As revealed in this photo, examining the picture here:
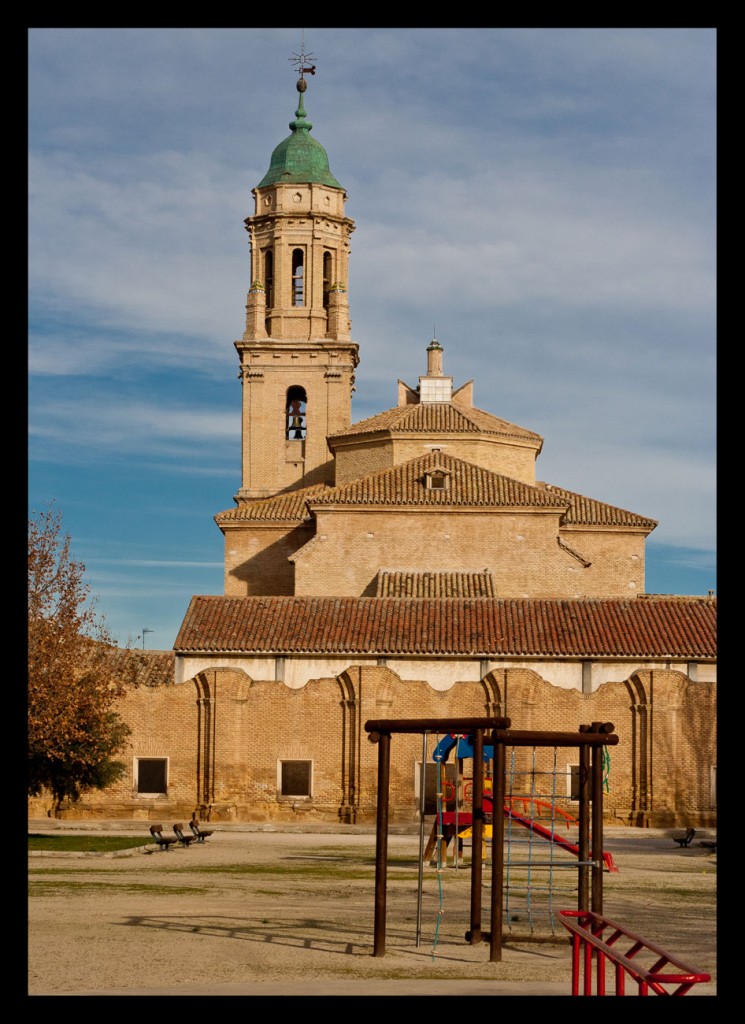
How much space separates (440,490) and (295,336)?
1392 cm

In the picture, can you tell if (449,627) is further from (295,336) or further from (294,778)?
(295,336)

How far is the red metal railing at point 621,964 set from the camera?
7.83 m

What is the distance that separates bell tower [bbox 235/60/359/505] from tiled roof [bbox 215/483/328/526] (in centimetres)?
569

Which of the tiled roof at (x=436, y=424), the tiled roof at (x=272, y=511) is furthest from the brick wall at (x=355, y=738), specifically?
the tiled roof at (x=436, y=424)

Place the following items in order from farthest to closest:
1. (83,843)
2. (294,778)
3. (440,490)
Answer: (440,490) → (294,778) → (83,843)

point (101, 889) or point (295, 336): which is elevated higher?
point (295, 336)

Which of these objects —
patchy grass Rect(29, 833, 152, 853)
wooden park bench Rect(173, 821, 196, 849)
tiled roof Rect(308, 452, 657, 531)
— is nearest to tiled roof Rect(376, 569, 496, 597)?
tiled roof Rect(308, 452, 657, 531)

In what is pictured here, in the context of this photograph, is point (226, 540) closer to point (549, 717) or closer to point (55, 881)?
point (549, 717)

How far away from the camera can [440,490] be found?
38.8 m

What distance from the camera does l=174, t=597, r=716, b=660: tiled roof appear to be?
3052cm

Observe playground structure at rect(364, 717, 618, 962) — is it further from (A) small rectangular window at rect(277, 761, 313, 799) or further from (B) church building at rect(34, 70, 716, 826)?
(A) small rectangular window at rect(277, 761, 313, 799)

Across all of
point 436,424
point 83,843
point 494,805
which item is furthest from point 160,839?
point 436,424

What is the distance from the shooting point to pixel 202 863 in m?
20.2

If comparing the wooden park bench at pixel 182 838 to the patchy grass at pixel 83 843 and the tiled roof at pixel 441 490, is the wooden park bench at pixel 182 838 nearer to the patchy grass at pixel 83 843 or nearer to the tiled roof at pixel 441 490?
the patchy grass at pixel 83 843
